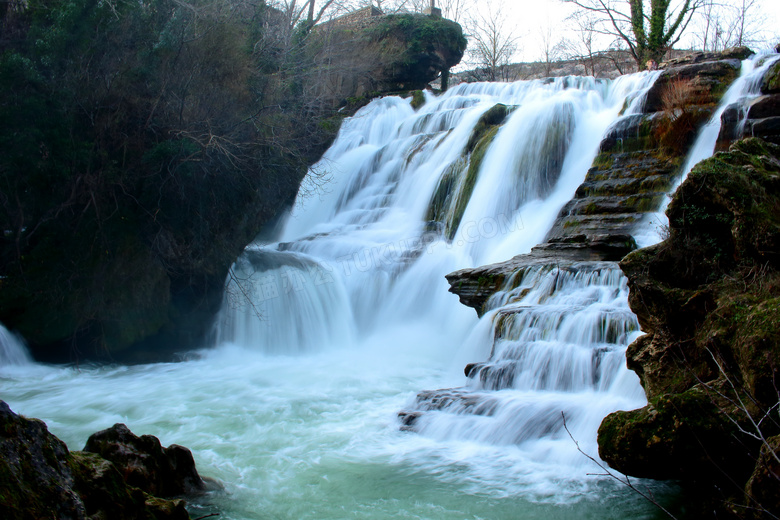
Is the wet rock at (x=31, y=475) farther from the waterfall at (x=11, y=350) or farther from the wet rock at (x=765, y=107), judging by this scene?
the wet rock at (x=765, y=107)

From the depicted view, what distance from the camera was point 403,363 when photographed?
393 inches

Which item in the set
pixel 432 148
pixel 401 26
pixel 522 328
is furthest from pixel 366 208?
pixel 401 26

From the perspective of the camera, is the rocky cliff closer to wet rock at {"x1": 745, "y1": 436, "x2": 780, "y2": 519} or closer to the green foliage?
wet rock at {"x1": 745, "y1": 436, "x2": 780, "y2": 519}

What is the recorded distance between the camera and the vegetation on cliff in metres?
8.76

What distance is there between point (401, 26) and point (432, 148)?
9728 mm

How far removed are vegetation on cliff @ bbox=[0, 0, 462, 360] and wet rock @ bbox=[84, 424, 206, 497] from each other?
5.55 meters

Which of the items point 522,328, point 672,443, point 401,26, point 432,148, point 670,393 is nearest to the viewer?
point 672,443

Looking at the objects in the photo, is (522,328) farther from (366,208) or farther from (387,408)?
(366,208)

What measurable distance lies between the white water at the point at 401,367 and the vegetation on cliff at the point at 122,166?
878 mm

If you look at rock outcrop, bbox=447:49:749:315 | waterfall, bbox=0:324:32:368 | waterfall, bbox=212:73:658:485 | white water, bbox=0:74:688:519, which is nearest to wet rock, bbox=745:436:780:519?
white water, bbox=0:74:688:519

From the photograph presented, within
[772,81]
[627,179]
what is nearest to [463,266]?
[627,179]

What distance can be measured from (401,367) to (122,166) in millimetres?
5581

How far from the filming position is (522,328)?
736cm

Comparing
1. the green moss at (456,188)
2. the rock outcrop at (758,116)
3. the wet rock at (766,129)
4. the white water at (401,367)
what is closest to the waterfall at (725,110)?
the rock outcrop at (758,116)
